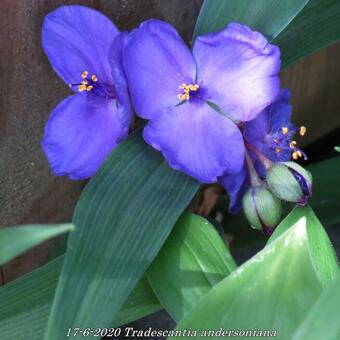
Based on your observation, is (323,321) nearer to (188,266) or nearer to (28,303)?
(188,266)

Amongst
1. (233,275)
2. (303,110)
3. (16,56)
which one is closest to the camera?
(233,275)

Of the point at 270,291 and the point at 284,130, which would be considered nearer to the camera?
the point at 270,291

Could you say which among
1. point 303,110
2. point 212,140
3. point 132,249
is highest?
point 212,140

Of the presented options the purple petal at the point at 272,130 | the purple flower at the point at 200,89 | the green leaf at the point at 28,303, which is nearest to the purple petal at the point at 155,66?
the purple flower at the point at 200,89

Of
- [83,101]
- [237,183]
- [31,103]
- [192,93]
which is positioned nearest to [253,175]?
[237,183]

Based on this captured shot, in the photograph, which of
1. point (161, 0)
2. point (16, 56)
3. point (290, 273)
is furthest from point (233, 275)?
point (161, 0)

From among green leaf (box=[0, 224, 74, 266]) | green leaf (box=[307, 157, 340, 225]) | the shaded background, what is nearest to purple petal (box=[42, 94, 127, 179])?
the shaded background

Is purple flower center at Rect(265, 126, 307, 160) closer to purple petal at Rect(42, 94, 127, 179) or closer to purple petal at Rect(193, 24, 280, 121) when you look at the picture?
purple petal at Rect(193, 24, 280, 121)

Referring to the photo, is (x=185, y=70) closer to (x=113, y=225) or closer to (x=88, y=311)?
(x=113, y=225)
